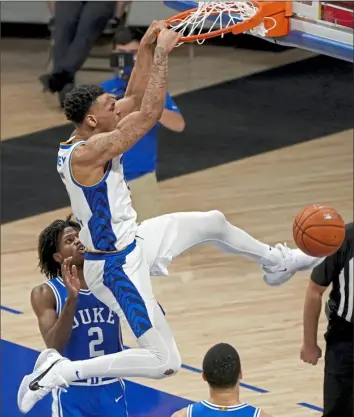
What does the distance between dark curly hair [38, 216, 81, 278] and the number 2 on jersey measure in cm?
39

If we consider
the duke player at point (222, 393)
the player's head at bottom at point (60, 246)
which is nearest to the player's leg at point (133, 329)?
the player's head at bottom at point (60, 246)

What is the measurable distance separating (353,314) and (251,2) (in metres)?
1.77

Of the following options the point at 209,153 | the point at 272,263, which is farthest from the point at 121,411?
the point at 209,153

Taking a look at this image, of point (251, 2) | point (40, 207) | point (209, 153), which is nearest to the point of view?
point (251, 2)

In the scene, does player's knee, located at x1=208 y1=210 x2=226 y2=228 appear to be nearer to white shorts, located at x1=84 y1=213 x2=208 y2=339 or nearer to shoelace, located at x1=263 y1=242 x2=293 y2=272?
white shorts, located at x1=84 y1=213 x2=208 y2=339

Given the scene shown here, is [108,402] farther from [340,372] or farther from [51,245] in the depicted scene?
[340,372]

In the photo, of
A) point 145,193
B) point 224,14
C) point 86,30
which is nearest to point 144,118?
point 224,14

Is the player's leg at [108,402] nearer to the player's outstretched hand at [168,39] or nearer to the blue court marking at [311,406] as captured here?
the blue court marking at [311,406]

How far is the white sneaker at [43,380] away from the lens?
621 cm

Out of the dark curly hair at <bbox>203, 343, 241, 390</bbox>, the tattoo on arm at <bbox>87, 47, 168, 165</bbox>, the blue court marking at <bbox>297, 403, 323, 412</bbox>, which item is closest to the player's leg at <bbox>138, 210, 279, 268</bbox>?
the tattoo on arm at <bbox>87, 47, 168, 165</bbox>

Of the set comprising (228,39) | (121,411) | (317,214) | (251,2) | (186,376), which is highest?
(251,2)

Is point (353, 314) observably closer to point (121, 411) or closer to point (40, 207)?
point (121, 411)

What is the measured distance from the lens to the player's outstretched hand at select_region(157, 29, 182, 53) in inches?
236

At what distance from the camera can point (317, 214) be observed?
20.2ft
